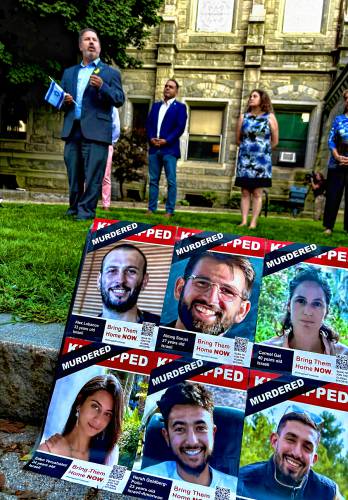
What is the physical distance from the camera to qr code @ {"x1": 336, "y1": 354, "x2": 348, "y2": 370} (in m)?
1.32

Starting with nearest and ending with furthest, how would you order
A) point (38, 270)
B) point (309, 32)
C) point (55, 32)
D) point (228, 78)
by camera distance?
point (38, 270) < point (55, 32) < point (309, 32) < point (228, 78)

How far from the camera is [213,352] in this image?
1.40 m

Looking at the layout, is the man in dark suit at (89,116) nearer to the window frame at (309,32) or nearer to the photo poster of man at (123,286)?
the photo poster of man at (123,286)

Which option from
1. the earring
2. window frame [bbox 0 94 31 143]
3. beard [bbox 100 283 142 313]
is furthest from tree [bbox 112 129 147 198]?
the earring

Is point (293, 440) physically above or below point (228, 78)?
below

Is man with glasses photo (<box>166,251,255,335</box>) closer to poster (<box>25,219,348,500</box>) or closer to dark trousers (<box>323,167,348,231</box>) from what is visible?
poster (<box>25,219,348,500</box>)

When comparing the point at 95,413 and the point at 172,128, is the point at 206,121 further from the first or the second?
the point at 95,413

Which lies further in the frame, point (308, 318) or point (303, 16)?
point (303, 16)

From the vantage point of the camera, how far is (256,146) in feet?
17.5

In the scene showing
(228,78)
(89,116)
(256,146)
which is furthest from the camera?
(228,78)

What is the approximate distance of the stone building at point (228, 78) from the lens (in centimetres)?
1534

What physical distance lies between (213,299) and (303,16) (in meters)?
17.4

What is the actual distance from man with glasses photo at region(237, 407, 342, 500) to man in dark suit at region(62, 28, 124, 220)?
374cm

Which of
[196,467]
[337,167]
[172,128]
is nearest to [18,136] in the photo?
[172,128]
